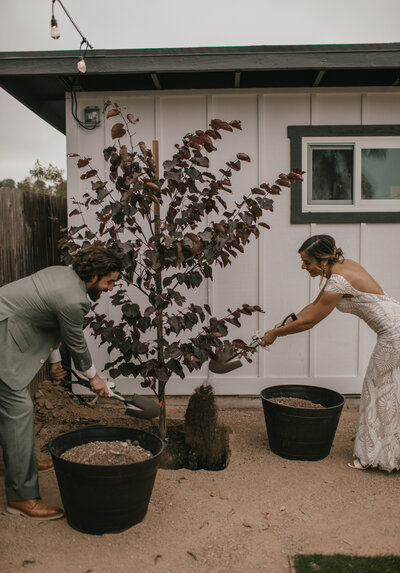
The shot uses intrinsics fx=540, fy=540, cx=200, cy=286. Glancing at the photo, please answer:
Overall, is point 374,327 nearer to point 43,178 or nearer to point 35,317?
point 35,317

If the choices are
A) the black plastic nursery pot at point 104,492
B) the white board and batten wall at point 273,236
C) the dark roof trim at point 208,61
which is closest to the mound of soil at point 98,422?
the white board and batten wall at point 273,236

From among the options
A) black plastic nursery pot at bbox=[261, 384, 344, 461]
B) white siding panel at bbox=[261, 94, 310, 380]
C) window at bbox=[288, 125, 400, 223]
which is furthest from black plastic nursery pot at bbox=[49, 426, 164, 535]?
window at bbox=[288, 125, 400, 223]

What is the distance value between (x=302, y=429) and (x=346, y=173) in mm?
2623

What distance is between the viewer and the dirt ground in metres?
2.87

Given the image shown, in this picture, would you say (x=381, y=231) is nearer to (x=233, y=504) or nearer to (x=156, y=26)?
(x=233, y=504)

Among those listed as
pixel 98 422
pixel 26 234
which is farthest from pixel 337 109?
pixel 98 422

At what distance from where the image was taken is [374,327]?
4.02 metres

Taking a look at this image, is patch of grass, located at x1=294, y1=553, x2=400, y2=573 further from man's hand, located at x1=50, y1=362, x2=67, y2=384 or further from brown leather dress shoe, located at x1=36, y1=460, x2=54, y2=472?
brown leather dress shoe, located at x1=36, y1=460, x2=54, y2=472

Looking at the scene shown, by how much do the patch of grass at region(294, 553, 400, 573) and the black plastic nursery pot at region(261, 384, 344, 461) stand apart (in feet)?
4.14

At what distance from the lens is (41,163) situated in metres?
21.5

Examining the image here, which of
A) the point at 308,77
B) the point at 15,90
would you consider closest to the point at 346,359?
the point at 308,77

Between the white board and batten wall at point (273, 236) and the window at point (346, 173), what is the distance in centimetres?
9

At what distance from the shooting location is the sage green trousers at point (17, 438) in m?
3.15

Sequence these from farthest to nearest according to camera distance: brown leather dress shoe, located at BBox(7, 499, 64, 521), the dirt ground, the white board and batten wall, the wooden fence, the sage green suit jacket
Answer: the white board and batten wall
the wooden fence
brown leather dress shoe, located at BBox(7, 499, 64, 521)
the sage green suit jacket
the dirt ground
